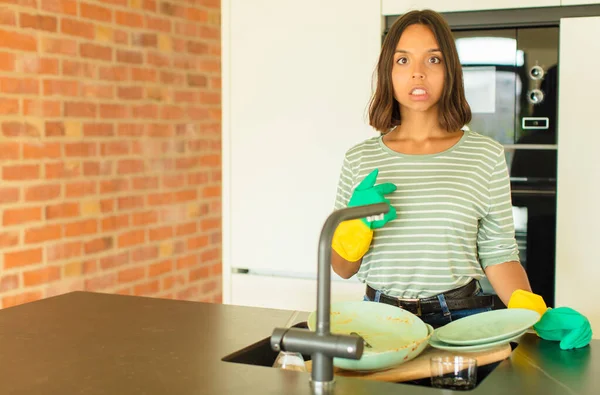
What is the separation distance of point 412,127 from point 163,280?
1961 millimetres

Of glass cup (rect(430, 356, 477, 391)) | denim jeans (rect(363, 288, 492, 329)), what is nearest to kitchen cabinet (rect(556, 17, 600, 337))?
denim jeans (rect(363, 288, 492, 329))

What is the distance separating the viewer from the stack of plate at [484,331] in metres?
1.33

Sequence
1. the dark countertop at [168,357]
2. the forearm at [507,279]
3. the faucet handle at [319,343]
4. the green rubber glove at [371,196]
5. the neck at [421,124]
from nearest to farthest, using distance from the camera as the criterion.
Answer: the faucet handle at [319,343] → the dark countertop at [168,357] → the green rubber glove at [371,196] → the forearm at [507,279] → the neck at [421,124]

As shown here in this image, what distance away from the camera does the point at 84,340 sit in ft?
4.88

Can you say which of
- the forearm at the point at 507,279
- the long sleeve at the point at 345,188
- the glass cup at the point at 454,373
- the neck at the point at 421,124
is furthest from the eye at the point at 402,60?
the glass cup at the point at 454,373

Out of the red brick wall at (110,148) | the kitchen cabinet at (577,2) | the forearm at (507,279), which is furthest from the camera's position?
the red brick wall at (110,148)

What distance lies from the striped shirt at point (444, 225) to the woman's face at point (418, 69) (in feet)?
0.45

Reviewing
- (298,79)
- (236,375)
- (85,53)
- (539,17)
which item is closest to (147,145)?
(85,53)

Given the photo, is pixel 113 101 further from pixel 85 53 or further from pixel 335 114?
pixel 335 114

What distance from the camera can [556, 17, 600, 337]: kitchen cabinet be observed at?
2391 millimetres

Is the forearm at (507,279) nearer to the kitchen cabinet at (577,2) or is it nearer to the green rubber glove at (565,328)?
the green rubber glove at (565,328)

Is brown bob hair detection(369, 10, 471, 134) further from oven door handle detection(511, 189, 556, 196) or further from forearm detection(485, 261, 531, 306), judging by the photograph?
oven door handle detection(511, 189, 556, 196)

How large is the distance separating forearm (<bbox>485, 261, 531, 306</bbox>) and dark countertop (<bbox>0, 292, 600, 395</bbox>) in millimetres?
278

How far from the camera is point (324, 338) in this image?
112cm
